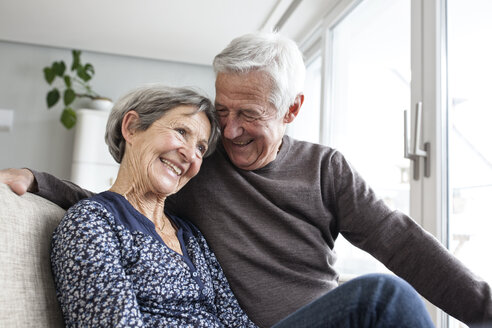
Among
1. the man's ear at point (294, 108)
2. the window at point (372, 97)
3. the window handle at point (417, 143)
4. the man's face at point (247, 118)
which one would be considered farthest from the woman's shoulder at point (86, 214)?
the window at point (372, 97)

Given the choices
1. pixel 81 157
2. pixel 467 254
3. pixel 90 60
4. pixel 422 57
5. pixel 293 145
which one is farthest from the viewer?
pixel 90 60

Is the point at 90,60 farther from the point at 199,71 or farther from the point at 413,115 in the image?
the point at 413,115

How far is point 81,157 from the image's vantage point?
14.1 ft

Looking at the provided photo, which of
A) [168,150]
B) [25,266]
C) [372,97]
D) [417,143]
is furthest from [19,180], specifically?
[372,97]

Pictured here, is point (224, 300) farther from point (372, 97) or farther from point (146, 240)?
point (372, 97)

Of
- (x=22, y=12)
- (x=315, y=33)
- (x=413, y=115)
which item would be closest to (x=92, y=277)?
(x=413, y=115)

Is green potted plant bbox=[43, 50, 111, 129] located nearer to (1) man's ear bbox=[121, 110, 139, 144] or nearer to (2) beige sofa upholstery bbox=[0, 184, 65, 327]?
(1) man's ear bbox=[121, 110, 139, 144]

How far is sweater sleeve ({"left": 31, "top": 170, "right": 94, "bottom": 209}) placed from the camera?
1218 mm

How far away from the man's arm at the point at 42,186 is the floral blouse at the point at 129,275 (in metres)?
0.18

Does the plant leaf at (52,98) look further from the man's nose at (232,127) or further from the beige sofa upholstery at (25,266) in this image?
the beige sofa upholstery at (25,266)

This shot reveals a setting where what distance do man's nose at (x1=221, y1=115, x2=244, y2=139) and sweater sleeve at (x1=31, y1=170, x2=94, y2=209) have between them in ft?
1.52

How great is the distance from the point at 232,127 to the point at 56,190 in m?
0.53

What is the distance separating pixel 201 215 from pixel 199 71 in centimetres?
367

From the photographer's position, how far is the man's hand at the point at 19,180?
1.12m
